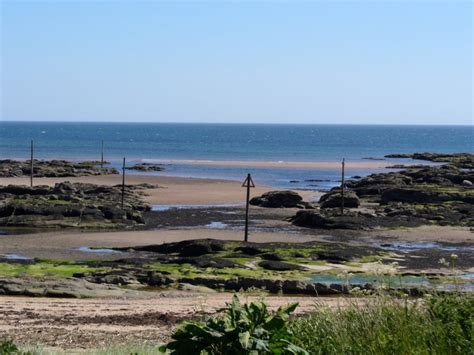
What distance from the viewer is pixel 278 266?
1073 inches

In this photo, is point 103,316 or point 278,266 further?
point 278,266

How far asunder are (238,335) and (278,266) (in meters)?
19.8

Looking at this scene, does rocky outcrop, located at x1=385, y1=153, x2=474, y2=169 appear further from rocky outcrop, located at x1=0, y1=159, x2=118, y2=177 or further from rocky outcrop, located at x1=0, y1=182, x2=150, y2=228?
rocky outcrop, located at x1=0, y1=182, x2=150, y2=228

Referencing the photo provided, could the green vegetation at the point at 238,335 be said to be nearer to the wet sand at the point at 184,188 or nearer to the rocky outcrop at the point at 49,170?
the wet sand at the point at 184,188

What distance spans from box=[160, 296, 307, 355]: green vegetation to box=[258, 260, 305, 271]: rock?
19202 millimetres

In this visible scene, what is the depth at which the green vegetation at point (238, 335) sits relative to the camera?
756 centimetres

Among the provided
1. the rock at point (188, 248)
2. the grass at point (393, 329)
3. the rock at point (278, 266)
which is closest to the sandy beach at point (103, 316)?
the rock at point (278, 266)

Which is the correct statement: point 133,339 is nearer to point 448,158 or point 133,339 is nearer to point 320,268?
point 320,268

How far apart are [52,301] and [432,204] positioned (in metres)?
31.6

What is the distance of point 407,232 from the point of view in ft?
126

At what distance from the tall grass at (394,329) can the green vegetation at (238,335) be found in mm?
629

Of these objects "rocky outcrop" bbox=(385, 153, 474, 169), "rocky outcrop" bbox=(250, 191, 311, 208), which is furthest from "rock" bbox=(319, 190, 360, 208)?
"rocky outcrop" bbox=(385, 153, 474, 169)

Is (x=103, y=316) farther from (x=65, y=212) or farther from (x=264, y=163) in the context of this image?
(x=264, y=163)

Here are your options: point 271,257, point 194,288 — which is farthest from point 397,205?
point 194,288
